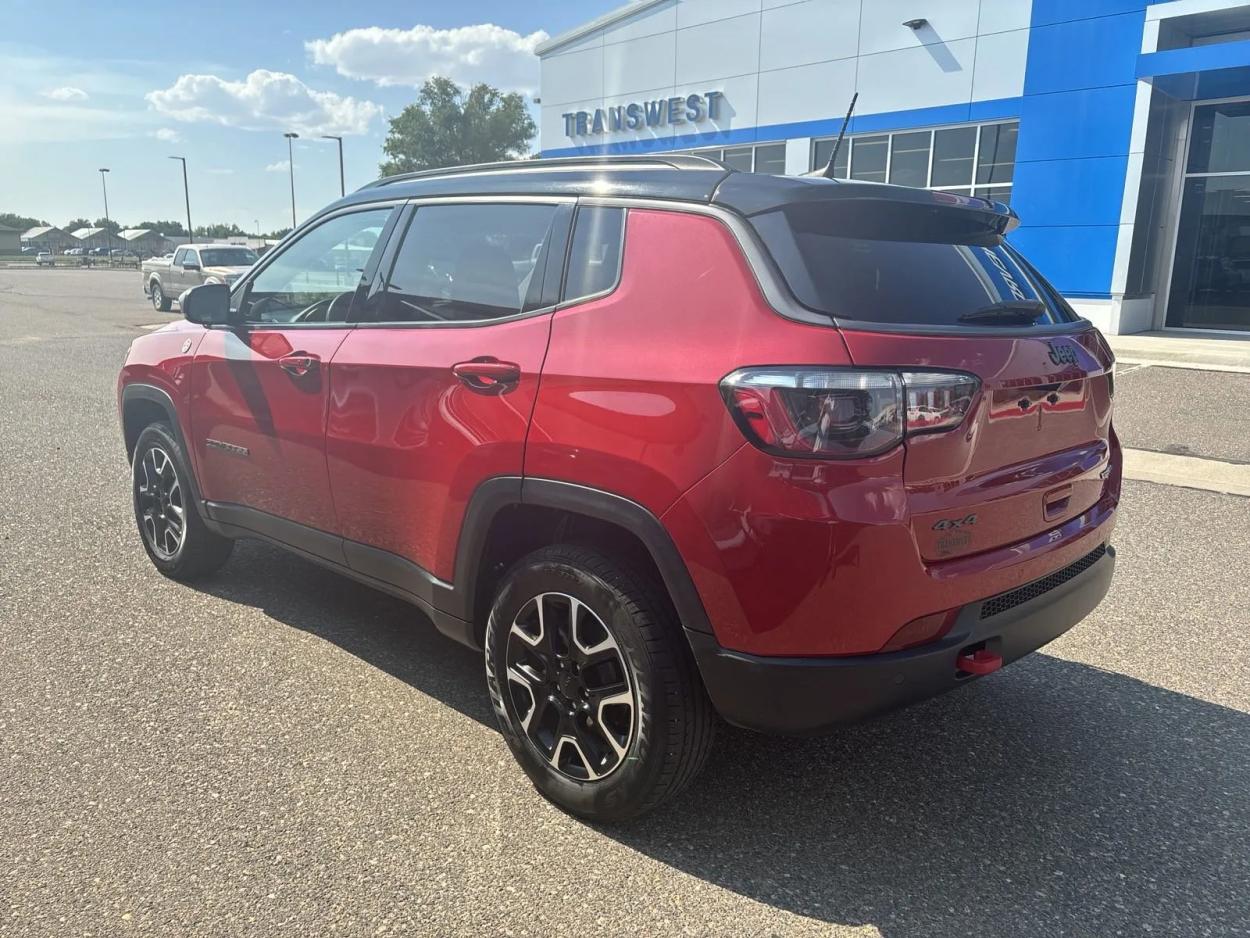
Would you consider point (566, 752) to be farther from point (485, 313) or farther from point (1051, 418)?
point (1051, 418)

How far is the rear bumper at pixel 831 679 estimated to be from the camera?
226cm

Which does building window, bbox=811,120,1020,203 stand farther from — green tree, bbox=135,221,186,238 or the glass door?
green tree, bbox=135,221,186,238

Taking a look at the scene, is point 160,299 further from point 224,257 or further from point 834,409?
point 834,409

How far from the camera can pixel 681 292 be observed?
245cm

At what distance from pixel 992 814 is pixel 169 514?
12.6ft

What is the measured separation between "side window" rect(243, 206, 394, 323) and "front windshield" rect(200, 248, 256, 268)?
19924 mm

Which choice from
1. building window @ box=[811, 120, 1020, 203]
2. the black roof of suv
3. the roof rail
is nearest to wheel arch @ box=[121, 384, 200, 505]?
the roof rail

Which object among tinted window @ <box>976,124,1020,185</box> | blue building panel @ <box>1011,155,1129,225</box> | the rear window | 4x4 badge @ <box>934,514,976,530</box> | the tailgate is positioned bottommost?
4x4 badge @ <box>934,514,976,530</box>

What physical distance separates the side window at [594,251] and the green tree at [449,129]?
60.5 meters

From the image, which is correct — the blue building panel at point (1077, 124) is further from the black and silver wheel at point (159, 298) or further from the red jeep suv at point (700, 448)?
the black and silver wheel at point (159, 298)

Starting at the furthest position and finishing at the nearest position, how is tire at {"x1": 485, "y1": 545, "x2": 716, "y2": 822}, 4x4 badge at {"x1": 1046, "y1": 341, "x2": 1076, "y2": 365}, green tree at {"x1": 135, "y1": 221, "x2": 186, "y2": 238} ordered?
green tree at {"x1": 135, "y1": 221, "x2": 186, "y2": 238}, 4x4 badge at {"x1": 1046, "y1": 341, "x2": 1076, "y2": 365}, tire at {"x1": 485, "y1": 545, "x2": 716, "y2": 822}

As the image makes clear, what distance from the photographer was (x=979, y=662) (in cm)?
244

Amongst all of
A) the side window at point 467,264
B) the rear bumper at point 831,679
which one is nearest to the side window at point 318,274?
the side window at point 467,264

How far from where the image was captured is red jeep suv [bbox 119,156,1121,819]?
7.23 ft
